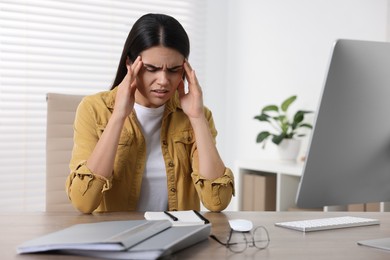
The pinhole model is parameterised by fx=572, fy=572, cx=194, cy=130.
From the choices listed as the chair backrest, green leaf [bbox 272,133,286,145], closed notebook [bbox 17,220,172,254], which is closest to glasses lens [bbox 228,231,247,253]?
closed notebook [bbox 17,220,172,254]

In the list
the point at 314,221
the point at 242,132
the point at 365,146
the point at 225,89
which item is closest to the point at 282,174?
the point at 242,132

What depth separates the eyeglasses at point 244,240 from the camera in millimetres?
1110

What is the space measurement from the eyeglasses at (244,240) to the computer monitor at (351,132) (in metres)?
0.11

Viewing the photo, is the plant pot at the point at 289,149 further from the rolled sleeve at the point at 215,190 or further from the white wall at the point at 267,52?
the rolled sleeve at the point at 215,190

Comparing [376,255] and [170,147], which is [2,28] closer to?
[170,147]

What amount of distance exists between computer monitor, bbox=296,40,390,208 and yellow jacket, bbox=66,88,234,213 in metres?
0.59

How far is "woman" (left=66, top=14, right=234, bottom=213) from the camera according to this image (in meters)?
1.76

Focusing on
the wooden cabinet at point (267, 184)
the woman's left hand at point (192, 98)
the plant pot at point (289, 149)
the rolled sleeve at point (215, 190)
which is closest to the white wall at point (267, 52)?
the plant pot at point (289, 149)

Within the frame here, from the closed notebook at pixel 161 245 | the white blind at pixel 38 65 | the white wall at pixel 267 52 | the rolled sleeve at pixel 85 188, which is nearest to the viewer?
the closed notebook at pixel 161 245

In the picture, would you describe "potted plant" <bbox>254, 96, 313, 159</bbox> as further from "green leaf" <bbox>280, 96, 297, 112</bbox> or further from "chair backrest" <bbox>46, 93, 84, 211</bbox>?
"chair backrest" <bbox>46, 93, 84, 211</bbox>

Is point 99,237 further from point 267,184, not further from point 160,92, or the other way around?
point 267,184

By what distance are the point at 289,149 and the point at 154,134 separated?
1.54 m

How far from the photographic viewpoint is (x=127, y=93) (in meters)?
1.77

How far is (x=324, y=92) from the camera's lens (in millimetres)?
1051
